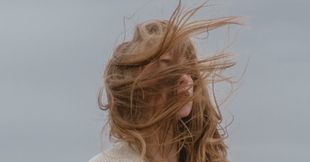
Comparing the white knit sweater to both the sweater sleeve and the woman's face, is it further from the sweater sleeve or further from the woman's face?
the woman's face

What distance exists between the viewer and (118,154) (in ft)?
25.3

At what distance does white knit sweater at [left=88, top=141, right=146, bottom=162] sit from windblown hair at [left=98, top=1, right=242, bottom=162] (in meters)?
0.06

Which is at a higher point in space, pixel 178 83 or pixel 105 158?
pixel 178 83

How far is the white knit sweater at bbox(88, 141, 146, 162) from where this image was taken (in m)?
7.64

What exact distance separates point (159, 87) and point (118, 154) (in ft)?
2.03

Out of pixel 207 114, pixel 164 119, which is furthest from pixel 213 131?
pixel 164 119

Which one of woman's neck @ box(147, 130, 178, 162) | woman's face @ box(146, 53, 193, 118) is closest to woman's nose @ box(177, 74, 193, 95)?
woman's face @ box(146, 53, 193, 118)

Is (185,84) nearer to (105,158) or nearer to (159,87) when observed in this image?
(159,87)

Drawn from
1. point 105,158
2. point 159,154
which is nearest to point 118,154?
point 105,158

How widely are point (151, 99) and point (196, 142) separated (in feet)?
2.06

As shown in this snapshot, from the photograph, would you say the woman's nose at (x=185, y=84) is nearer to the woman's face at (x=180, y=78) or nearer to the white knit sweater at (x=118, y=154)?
the woman's face at (x=180, y=78)

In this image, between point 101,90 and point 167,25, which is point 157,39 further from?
point 101,90

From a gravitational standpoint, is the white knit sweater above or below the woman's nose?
below

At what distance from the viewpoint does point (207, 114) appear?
319 inches
